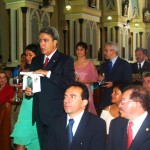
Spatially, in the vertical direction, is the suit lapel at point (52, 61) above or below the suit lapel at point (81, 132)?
above

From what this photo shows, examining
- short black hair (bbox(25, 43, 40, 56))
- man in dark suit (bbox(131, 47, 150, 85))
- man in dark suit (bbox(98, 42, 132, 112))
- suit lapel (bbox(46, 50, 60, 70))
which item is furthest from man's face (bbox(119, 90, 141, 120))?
man in dark suit (bbox(131, 47, 150, 85))

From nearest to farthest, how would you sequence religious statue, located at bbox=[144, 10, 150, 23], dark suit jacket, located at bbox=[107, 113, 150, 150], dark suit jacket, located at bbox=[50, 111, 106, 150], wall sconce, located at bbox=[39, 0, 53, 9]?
dark suit jacket, located at bbox=[107, 113, 150, 150], dark suit jacket, located at bbox=[50, 111, 106, 150], wall sconce, located at bbox=[39, 0, 53, 9], religious statue, located at bbox=[144, 10, 150, 23]

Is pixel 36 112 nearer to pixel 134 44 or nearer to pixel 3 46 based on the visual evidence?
pixel 3 46

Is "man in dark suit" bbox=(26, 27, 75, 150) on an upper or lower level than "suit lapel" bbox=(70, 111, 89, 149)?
upper

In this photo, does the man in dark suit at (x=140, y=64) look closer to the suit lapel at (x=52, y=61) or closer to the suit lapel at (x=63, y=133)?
the suit lapel at (x=52, y=61)

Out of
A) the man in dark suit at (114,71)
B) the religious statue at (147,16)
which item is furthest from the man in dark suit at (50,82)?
the religious statue at (147,16)

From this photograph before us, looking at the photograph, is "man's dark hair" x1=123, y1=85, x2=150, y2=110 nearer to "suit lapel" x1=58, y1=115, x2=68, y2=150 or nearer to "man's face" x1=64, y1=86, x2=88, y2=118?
"man's face" x1=64, y1=86, x2=88, y2=118

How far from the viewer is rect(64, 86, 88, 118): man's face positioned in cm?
327

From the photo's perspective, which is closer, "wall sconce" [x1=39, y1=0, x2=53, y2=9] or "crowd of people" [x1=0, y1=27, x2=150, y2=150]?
"crowd of people" [x1=0, y1=27, x2=150, y2=150]

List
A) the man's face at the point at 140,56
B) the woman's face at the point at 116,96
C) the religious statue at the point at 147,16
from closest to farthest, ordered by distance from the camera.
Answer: the woman's face at the point at 116,96 < the man's face at the point at 140,56 < the religious statue at the point at 147,16

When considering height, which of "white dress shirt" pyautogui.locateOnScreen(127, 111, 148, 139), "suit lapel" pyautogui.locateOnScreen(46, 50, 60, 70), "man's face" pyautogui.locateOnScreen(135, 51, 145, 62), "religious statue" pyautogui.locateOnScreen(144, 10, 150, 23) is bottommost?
"white dress shirt" pyautogui.locateOnScreen(127, 111, 148, 139)

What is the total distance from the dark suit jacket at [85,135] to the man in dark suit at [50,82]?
25.5 inches

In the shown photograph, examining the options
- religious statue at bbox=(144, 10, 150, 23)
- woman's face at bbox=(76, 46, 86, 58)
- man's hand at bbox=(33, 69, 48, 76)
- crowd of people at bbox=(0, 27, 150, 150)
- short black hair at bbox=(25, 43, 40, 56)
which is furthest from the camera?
religious statue at bbox=(144, 10, 150, 23)

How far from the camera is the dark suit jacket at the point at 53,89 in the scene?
397 centimetres
